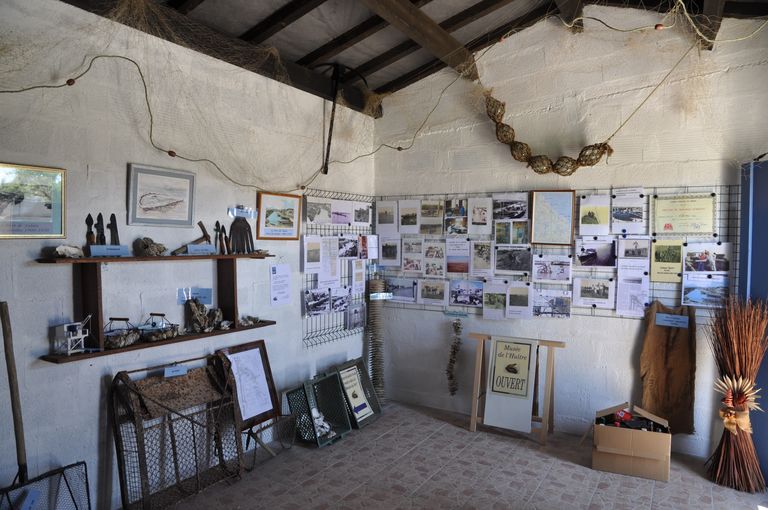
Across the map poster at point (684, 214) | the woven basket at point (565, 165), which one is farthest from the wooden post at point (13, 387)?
the map poster at point (684, 214)

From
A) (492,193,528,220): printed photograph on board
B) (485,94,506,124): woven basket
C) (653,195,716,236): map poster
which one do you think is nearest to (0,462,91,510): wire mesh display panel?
(492,193,528,220): printed photograph on board

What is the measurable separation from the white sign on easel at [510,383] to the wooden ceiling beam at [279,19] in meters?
2.51

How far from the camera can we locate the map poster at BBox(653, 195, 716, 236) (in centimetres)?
316

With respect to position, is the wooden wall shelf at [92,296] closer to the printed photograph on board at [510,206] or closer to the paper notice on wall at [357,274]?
the paper notice on wall at [357,274]

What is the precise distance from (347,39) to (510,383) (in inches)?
104

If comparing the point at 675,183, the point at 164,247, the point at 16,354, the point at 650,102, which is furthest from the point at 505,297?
the point at 16,354

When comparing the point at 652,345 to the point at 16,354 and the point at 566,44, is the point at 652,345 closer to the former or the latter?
the point at 566,44

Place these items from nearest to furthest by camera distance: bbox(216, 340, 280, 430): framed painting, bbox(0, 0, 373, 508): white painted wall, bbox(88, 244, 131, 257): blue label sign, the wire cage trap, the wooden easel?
1. bbox(0, 0, 373, 508): white painted wall
2. bbox(88, 244, 131, 257): blue label sign
3. the wire cage trap
4. bbox(216, 340, 280, 430): framed painting
5. the wooden easel

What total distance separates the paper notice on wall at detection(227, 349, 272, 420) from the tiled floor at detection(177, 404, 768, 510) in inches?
13.5

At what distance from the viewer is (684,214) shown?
3.22 meters

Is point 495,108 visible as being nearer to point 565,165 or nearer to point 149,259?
point 565,165

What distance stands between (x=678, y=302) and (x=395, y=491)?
2.16 metres

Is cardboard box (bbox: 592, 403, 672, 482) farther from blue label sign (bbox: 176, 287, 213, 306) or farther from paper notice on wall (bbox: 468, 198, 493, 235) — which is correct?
blue label sign (bbox: 176, 287, 213, 306)

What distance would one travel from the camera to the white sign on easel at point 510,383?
3.50m
